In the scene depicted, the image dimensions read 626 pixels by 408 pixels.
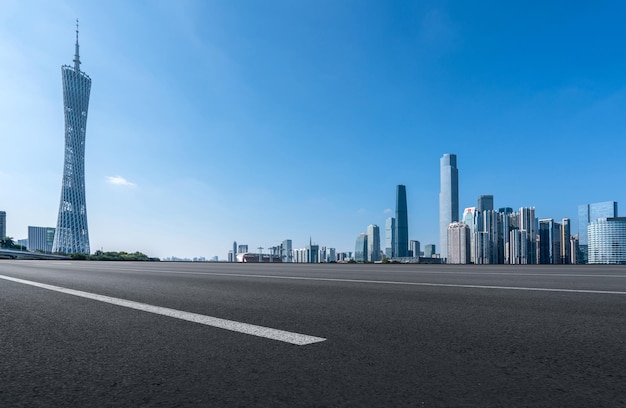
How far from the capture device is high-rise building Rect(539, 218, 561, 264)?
5572 cm

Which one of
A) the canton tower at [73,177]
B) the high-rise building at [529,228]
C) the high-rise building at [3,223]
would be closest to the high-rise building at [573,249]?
the high-rise building at [529,228]

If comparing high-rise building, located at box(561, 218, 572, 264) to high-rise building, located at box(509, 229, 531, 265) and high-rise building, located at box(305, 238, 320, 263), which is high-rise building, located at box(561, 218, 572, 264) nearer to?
high-rise building, located at box(509, 229, 531, 265)

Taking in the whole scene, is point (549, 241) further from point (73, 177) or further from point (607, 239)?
point (73, 177)

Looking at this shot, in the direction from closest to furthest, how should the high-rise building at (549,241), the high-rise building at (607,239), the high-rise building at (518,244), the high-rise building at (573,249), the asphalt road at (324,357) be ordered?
the asphalt road at (324,357), the high-rise building at (573,249), the high-rise building at (549,241), the high-rise building at (518,244), the high-rise building at (607,239)

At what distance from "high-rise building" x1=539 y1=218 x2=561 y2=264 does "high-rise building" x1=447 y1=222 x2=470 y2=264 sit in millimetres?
9405

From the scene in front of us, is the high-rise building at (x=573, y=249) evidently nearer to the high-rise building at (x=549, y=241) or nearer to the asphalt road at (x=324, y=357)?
the high-rise building at (x=549, y=241)

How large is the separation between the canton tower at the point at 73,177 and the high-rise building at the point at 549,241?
8351 centimetres

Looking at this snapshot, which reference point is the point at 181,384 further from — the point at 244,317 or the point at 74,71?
the point at 74,71

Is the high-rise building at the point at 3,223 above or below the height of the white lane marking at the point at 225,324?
above

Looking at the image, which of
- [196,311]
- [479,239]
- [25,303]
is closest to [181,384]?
[196,311]

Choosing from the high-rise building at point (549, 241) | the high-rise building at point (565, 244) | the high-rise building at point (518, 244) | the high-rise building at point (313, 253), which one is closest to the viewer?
the high-rise building at point (565, 244)

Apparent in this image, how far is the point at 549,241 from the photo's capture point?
2234 inches

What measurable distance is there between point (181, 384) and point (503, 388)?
1661 mm

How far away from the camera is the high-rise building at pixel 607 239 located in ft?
237
